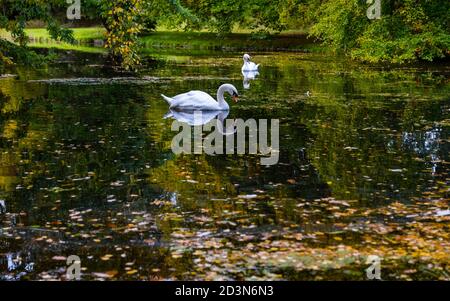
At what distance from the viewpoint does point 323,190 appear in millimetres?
12539

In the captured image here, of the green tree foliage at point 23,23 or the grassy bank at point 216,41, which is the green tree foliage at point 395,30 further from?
the green tree foliage at point 23,23

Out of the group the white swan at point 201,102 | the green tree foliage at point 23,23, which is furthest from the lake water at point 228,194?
the green tree foliage at point 23,23

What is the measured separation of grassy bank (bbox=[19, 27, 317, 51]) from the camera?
5819cm

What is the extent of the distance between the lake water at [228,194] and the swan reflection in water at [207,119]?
21.0 inches

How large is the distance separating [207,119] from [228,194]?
30.2 ft

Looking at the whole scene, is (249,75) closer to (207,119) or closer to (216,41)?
(207,119)

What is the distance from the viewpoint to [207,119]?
21297 mm

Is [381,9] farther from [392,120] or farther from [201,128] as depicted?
[201,128]

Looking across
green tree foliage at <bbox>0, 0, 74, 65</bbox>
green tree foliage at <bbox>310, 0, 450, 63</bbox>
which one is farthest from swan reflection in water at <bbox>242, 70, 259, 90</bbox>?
green tree foliage at <bbox>310, 0, 450, 63</bbox>

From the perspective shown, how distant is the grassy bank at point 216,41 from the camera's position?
191 ft

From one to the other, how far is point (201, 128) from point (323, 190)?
7.58 meters

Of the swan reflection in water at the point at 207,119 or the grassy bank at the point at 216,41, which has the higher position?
the grassy bank at the point at 216,41

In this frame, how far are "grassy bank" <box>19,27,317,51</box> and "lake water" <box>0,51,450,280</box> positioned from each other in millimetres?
33720

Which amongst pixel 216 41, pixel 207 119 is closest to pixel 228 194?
pixel 207 119
